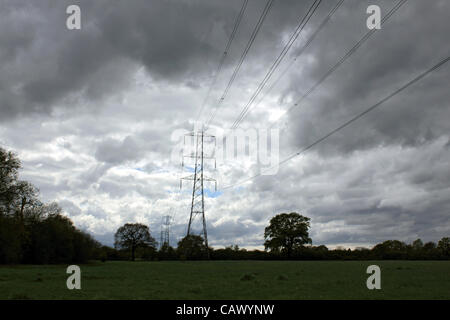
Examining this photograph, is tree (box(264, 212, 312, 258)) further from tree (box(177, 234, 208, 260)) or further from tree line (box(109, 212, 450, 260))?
tree (box(177, 234, 208, 260))

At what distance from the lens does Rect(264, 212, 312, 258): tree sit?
11750 centimetres

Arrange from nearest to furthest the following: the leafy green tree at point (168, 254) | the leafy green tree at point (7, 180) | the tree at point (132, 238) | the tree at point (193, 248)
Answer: the leafy green tree at point (7, 180) → the tree at point (193, 248) → the leafy green tree at point (168, 254) → the tree at point (132, 238)

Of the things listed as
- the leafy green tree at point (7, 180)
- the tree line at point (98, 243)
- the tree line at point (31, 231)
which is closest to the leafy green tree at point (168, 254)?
the tree line at point (98, 243)

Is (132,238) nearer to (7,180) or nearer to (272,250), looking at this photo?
(272,250)

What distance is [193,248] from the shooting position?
10444cm

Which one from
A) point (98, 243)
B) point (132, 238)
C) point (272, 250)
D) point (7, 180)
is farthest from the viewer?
point (132, 238)

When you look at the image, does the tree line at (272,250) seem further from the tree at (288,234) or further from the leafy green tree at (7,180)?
the leafy green tree at (7,180)

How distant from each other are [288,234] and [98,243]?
186 feet

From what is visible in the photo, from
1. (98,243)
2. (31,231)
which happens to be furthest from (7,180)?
(98,243)

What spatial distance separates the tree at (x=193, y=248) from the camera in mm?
103500

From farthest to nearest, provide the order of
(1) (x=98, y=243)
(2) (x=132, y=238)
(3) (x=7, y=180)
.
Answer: (2) (x=132, y=238)
(1) (x=98, y=243)
(3) (x=7, y=180)
